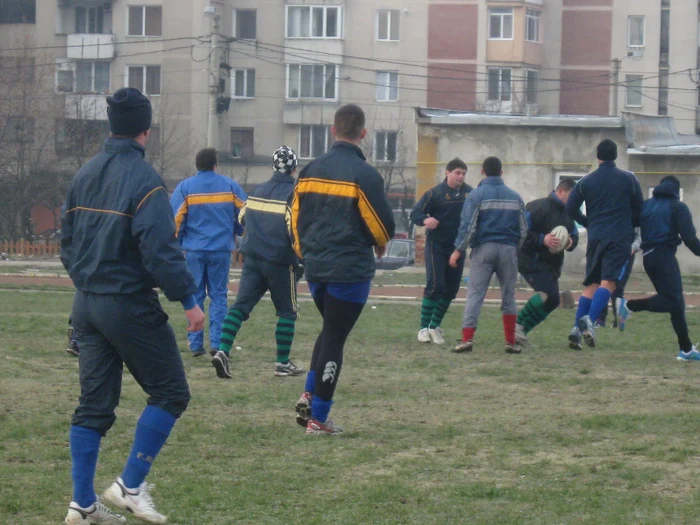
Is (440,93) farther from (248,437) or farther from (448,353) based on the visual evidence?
(248,437)

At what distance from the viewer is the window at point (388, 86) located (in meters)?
61.9

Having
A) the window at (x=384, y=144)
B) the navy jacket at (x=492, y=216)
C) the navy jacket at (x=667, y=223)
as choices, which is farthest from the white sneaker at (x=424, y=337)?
the window at (x=384, y=144)

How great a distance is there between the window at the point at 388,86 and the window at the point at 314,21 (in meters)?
3.20

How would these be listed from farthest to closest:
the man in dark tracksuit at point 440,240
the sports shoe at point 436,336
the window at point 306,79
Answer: the window at point 306,79 < the sports shoe at point 436,336 < the man in dark tracksuit at point 440,240

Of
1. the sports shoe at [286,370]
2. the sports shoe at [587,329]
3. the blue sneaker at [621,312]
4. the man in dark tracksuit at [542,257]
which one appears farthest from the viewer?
the blue sneaker at [621,312]

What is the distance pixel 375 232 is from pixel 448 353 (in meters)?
4.74

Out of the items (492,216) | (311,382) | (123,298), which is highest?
(492,216)

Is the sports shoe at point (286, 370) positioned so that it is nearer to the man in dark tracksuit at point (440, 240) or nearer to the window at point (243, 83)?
the man in dark tracksuit at point (440, 240)

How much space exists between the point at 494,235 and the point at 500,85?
52.0 m

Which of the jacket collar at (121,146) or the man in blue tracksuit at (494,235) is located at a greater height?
the jacket collar at (121,146)

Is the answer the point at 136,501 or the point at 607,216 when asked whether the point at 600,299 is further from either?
the point at 136,501

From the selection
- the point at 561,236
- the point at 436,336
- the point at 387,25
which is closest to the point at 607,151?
the point at 561,236

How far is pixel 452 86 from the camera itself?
204ft

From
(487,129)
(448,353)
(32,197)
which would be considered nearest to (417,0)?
(32,197)
